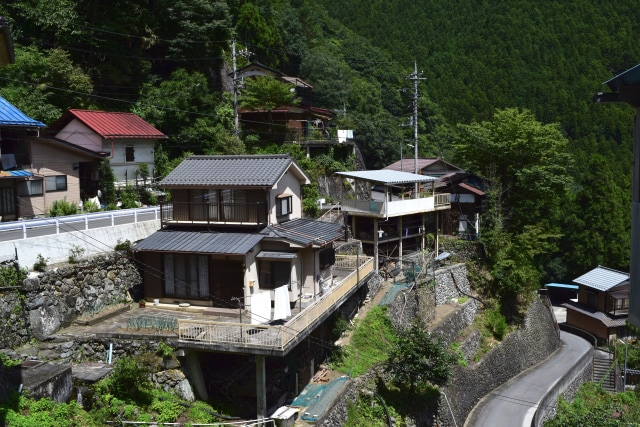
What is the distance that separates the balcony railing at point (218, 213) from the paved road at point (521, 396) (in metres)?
12.8

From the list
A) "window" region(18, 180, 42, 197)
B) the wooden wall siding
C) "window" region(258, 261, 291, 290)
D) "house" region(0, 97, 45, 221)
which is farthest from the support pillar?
"window" region(18, 180, 42, 197)

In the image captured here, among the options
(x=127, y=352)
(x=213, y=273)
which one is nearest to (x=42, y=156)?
(x=213, y=273)

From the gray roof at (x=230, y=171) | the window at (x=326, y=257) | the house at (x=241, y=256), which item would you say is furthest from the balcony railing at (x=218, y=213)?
the window at (x=326, y=257)

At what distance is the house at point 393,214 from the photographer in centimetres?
2805

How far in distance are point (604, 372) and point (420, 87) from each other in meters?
47.2

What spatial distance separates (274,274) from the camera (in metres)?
19.1

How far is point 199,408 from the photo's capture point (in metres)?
15.1

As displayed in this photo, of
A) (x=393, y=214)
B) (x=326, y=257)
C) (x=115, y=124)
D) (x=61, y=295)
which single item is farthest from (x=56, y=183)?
(x=393, y=214)

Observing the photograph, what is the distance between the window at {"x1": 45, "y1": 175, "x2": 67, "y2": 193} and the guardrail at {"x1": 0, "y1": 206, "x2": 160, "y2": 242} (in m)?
4.82

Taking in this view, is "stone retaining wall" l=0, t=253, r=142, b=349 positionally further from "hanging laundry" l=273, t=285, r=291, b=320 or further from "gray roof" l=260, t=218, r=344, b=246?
"hanging laundry" l=273, t=285, r=291, b=320

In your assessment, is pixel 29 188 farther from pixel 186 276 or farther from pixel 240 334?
pixel 240 334

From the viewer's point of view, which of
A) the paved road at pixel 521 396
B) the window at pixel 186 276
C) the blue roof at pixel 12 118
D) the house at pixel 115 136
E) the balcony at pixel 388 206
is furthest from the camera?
the balcony at pixel 388 206

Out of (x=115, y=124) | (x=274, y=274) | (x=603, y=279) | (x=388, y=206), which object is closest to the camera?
(x=274, y=274)

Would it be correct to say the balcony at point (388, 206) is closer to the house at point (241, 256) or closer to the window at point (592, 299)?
the house at point (241, 256)
